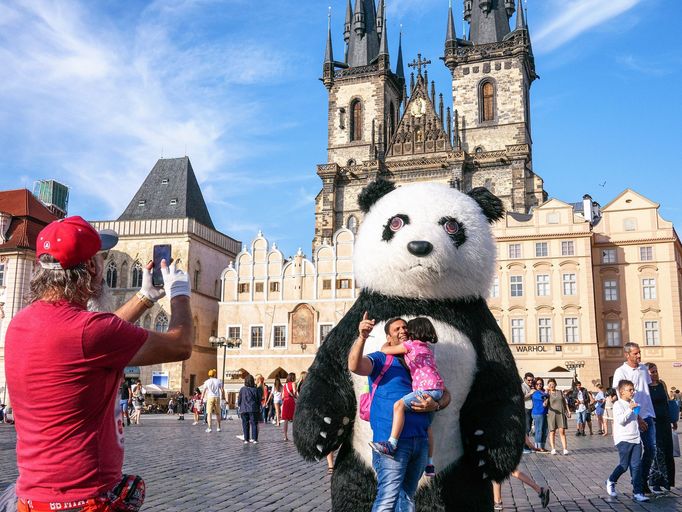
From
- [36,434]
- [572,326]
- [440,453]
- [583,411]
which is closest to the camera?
[36,434]

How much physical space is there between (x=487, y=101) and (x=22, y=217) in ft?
95.7

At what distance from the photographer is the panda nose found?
166 inches

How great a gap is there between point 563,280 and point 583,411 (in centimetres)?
1790

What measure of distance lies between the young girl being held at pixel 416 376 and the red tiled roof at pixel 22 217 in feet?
123

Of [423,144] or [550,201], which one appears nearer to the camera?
[550,201]

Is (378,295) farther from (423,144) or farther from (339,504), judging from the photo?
(423,144)

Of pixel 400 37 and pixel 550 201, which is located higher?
pixel 400 37

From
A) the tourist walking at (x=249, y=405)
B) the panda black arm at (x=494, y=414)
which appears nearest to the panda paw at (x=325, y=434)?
the panda black arm at (x=494, y=414)

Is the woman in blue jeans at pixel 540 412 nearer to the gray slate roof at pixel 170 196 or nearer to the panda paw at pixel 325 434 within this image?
the panda paw at pixel 325 434

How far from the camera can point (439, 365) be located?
163 inches

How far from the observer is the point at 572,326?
36750 millimetres

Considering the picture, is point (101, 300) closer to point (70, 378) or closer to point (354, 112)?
point (70, 378)

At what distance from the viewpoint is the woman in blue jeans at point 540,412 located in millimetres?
12891

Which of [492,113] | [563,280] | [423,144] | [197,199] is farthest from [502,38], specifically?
[197,199]
